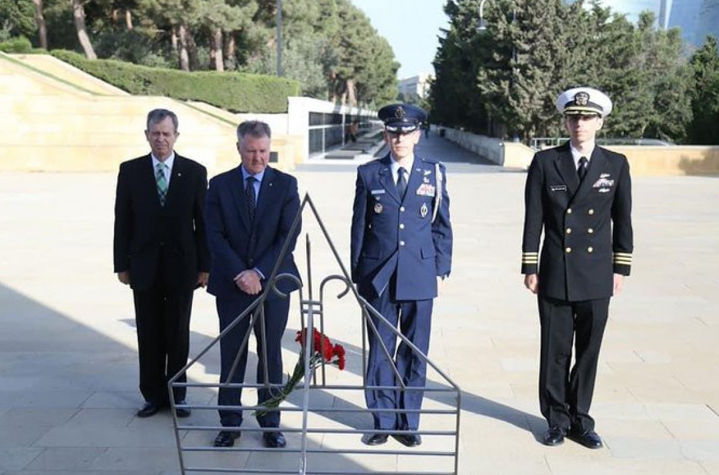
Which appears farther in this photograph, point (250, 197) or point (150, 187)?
point (150, 187)

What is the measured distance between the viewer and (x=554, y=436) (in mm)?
4422

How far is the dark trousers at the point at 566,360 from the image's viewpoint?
4383 millimetres

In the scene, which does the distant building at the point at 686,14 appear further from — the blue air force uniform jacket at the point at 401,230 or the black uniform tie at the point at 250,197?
the black uniform tie at the point at 250,197

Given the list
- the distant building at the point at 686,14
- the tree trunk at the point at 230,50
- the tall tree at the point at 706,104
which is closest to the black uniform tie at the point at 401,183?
the tall tree at the point at 706,104

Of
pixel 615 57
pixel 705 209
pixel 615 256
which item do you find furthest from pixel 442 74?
pixel 615 256

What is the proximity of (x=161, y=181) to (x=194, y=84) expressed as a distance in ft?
91.6

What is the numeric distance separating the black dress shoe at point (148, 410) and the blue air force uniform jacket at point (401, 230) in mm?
1533

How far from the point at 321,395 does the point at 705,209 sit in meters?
12.8

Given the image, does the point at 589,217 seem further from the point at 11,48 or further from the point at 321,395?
the point at 11,48

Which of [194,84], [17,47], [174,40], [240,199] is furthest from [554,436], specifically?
[174,40]

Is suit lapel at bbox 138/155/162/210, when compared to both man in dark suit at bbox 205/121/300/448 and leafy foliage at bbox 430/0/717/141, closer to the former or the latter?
man in dark suit at bbox 205/121/300/448

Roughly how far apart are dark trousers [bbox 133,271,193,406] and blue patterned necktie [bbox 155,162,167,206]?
45 centimetres

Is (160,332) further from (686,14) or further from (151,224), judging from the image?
(686,14)


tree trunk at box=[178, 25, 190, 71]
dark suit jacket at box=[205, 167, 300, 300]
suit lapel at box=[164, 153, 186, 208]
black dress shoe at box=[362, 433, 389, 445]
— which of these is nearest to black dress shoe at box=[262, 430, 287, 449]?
black dress shoe at box=[362, 433, 389, 445]
